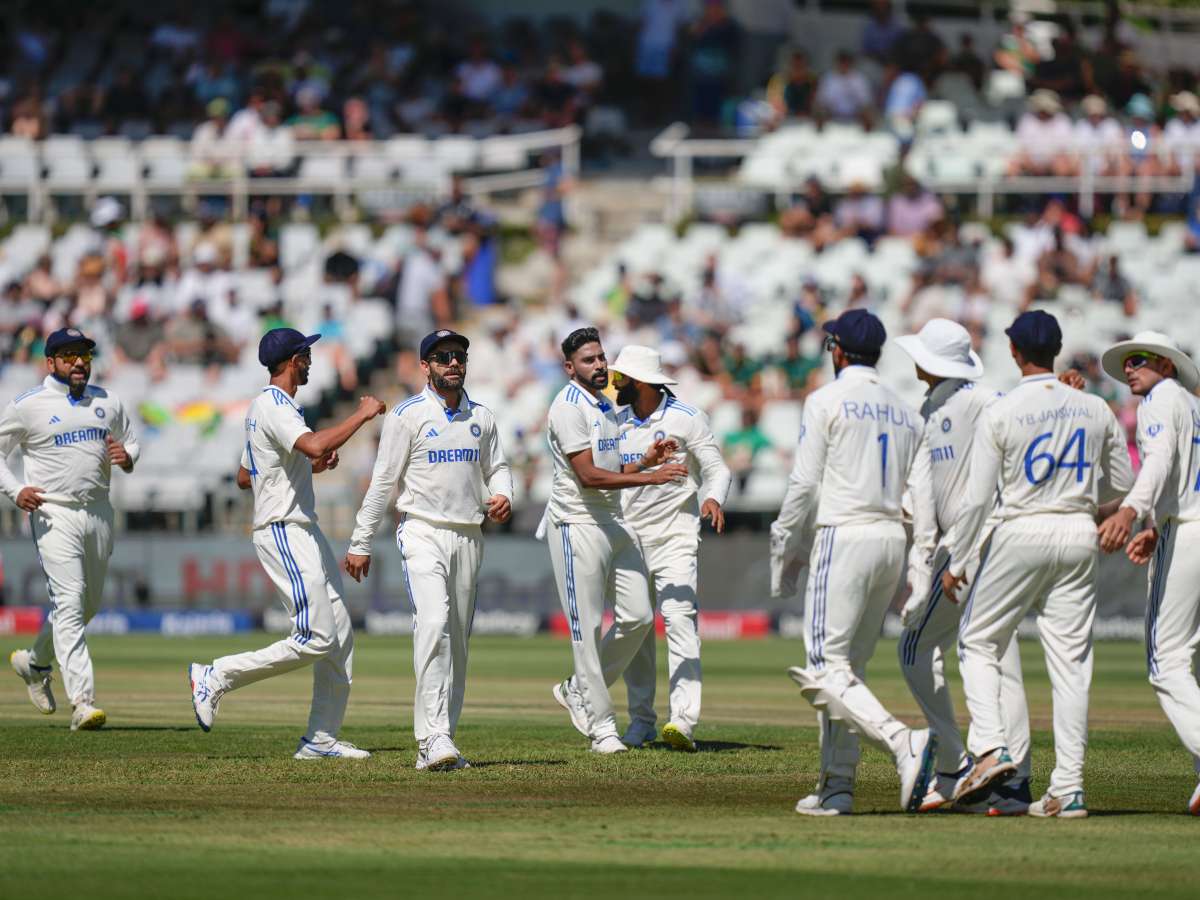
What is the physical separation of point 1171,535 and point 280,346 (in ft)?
15.8

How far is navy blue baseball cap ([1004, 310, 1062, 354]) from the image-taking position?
30.5 ft

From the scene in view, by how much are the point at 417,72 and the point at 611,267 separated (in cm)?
700

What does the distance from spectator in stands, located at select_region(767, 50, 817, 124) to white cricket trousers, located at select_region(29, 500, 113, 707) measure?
765 inches

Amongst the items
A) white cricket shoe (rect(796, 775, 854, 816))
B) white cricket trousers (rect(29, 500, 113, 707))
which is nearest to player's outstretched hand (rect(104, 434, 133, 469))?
white cricket trousers (rect(29, 500, 113, 707))

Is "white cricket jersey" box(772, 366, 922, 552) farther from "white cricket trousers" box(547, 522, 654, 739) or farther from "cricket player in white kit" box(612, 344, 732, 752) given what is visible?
"cricket player in white kit" box(612, 344, 732, 752)

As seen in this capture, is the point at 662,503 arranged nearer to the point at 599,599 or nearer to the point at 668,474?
the point at 599,599

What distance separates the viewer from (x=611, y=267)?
2906 cm

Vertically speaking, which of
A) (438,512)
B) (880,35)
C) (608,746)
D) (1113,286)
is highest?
(880,35)

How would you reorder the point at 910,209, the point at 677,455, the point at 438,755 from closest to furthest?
the point at 438,755, the point at 677,455, the point at 910,209

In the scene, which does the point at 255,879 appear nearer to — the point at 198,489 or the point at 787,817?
the point at 787,817

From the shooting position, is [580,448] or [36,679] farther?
[36,679]

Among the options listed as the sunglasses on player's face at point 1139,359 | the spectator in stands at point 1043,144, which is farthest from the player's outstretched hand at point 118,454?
the spectator in stands at point 1043,144

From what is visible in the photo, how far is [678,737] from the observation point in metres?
11.7

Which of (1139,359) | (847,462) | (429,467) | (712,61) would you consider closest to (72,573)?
(429,467)
